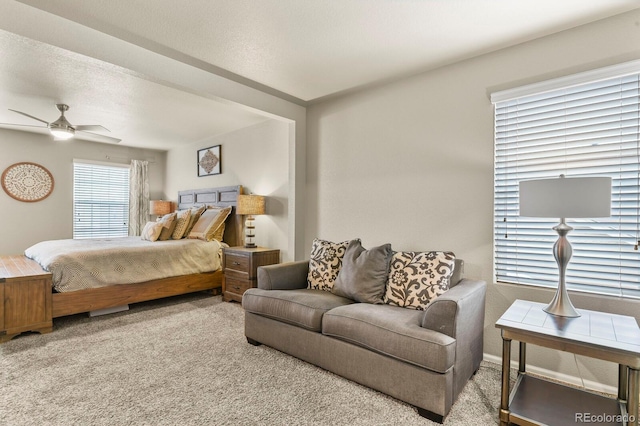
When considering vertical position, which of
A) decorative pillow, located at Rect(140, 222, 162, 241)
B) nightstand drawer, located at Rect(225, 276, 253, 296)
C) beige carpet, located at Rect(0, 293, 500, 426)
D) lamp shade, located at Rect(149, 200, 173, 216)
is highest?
lamp shade, located at Rect(149, 200, 173, 216)

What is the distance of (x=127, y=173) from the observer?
20.7ft

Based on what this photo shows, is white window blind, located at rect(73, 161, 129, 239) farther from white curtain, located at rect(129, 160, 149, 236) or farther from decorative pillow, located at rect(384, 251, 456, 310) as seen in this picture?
decorative pillow, located at rect(384, 251, 456, 310)

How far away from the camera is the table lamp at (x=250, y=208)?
4199 mm

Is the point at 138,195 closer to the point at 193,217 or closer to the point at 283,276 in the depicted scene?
the point at 193,217

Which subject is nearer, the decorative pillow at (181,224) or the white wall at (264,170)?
the white wall at (264,170)

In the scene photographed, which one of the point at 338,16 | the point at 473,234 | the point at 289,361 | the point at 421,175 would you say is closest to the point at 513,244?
the point at 473,234

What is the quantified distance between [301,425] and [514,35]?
2936mm

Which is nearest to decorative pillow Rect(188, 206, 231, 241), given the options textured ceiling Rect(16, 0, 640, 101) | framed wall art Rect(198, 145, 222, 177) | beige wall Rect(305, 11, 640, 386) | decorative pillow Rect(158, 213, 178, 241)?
decorative pillow Rect(158, 213, 178, 241)

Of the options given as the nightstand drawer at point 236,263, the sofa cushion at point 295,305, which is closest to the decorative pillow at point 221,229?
the nightstand drawer at point 236,263

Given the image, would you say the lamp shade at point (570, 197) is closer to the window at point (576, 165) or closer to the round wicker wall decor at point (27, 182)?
the window at point (576, 165)

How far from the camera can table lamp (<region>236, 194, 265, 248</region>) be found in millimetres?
4199

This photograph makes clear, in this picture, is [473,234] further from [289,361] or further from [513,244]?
[289,361]

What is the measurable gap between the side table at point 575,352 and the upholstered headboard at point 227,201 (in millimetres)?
3741

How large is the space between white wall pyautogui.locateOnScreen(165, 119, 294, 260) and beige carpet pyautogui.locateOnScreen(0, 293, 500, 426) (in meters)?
1.65
